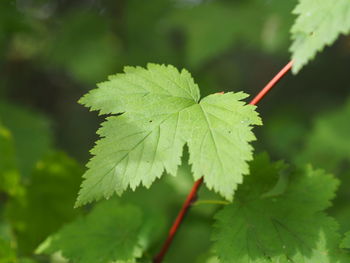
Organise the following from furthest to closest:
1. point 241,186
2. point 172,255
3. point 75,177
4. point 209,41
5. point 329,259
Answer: point 209,41, point 172,255, point 75,177, point 241,186, point 329,259

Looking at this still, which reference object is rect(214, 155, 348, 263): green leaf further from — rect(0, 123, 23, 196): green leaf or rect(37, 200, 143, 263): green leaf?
rect(0, 123, 23, 196): green leaf

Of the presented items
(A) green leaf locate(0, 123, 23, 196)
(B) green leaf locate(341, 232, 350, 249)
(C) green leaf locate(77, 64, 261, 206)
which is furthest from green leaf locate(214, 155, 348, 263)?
(A) green leaf locate(0, 123, 23, 196)

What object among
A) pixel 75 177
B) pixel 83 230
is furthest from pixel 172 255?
pixel 83 230

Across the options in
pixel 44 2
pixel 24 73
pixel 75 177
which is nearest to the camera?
pixel 75 177

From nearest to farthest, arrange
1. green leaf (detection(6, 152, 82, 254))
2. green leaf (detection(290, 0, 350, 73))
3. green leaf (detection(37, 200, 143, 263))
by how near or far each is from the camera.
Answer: green leaf (detection(290, 0, 350, 73)) < green leaf (detection(37, 200, 143, 263)) < green leaf (detection(6, 152, 82, 254))

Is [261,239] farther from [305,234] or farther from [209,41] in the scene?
[209,41]

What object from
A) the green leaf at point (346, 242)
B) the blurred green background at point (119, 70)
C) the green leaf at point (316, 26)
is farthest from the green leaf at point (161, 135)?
the blurred green background at point (119, 70)

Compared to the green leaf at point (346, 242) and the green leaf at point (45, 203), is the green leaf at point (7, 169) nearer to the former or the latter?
the green leaf at point (45, 203)
